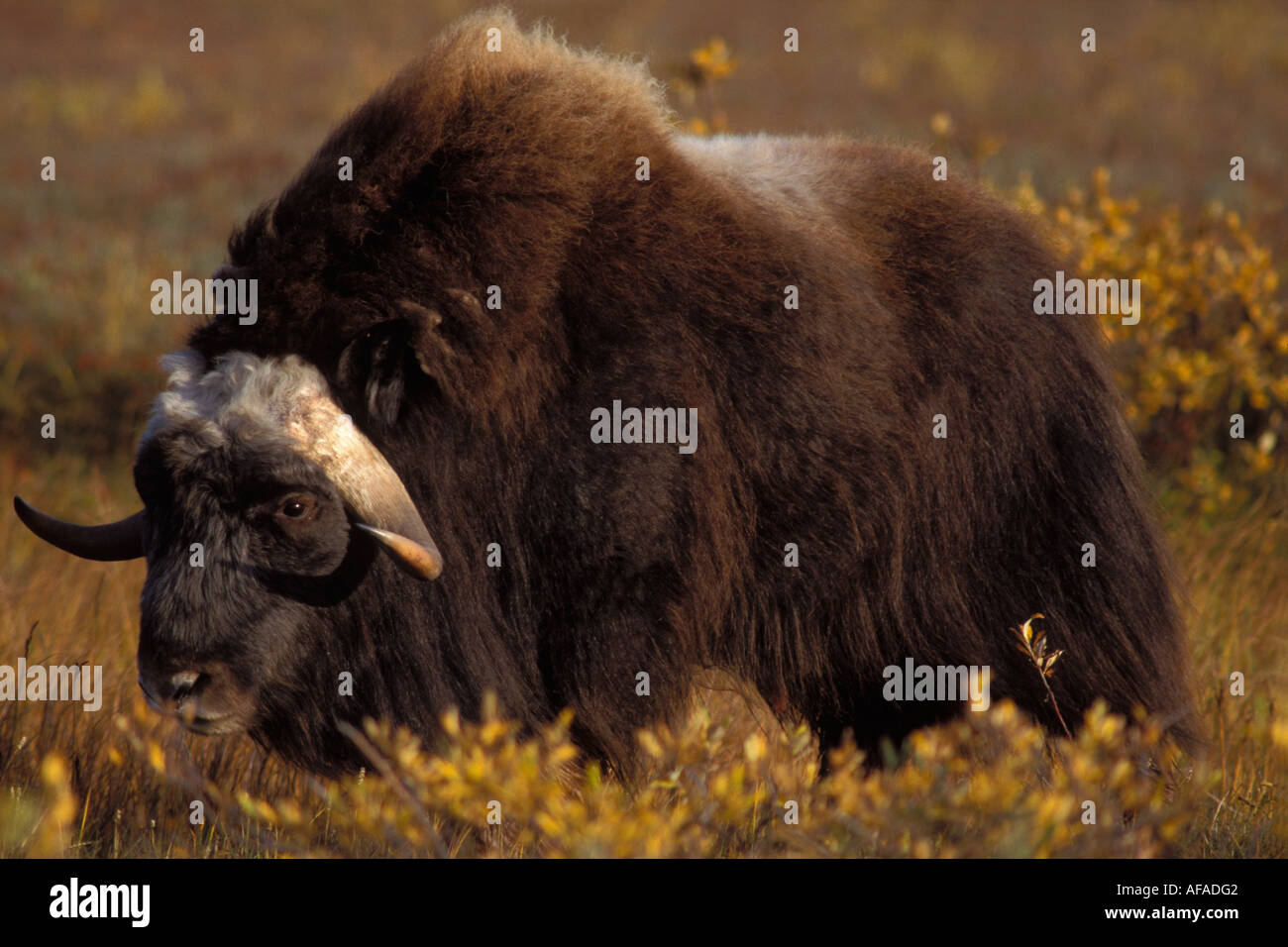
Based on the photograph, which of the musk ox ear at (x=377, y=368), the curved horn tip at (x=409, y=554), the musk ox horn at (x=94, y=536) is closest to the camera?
the curved horn tip at (x=409, y=554)

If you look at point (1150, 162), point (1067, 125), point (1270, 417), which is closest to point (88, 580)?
point (1270, 417)

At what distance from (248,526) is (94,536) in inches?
23.6

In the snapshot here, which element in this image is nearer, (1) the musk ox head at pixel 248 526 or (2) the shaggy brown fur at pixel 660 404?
(1) the musk ox head at pixel 248 526

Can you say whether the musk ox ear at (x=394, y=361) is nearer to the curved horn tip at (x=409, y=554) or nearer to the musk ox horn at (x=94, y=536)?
the curved horn tip at (x=409, y=554)

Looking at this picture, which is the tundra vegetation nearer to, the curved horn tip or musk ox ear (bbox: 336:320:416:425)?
the curved horn tip

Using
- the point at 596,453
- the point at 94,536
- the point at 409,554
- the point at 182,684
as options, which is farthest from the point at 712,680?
the point at 94,536

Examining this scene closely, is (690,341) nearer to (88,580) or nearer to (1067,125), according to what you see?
(88,580)

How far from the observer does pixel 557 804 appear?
7.13ft

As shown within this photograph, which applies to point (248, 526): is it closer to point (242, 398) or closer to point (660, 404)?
point (242, 398)

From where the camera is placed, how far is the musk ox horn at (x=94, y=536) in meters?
3.09

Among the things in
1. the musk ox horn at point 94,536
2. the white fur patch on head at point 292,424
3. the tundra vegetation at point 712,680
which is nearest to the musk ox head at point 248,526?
the white fur patch on head at point 292,424

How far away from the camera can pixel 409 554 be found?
2.68m

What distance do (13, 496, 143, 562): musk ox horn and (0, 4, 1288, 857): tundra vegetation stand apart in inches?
15.3
